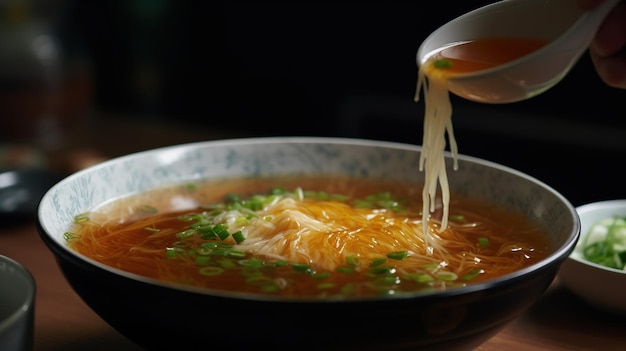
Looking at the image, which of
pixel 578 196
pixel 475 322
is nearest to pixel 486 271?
pixel 475 322

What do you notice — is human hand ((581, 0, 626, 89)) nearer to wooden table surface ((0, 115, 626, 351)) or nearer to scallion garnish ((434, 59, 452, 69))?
scallion garnish ((434, 59, 452, 69))

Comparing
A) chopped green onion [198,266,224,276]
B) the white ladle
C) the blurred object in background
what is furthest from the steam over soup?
the blurred object in background

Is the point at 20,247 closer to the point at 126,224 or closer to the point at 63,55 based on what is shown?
the point at 126,224

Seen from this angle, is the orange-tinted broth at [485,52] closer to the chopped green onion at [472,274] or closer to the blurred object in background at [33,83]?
the chopped green onion at [472,274]

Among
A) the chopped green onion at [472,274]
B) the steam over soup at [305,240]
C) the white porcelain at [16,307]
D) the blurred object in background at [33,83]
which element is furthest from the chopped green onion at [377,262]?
the blurred object in background at [33,83]

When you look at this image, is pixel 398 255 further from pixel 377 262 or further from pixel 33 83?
pixel 33 83

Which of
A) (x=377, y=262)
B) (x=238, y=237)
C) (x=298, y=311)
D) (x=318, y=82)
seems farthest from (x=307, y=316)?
(x=318, y=82)
